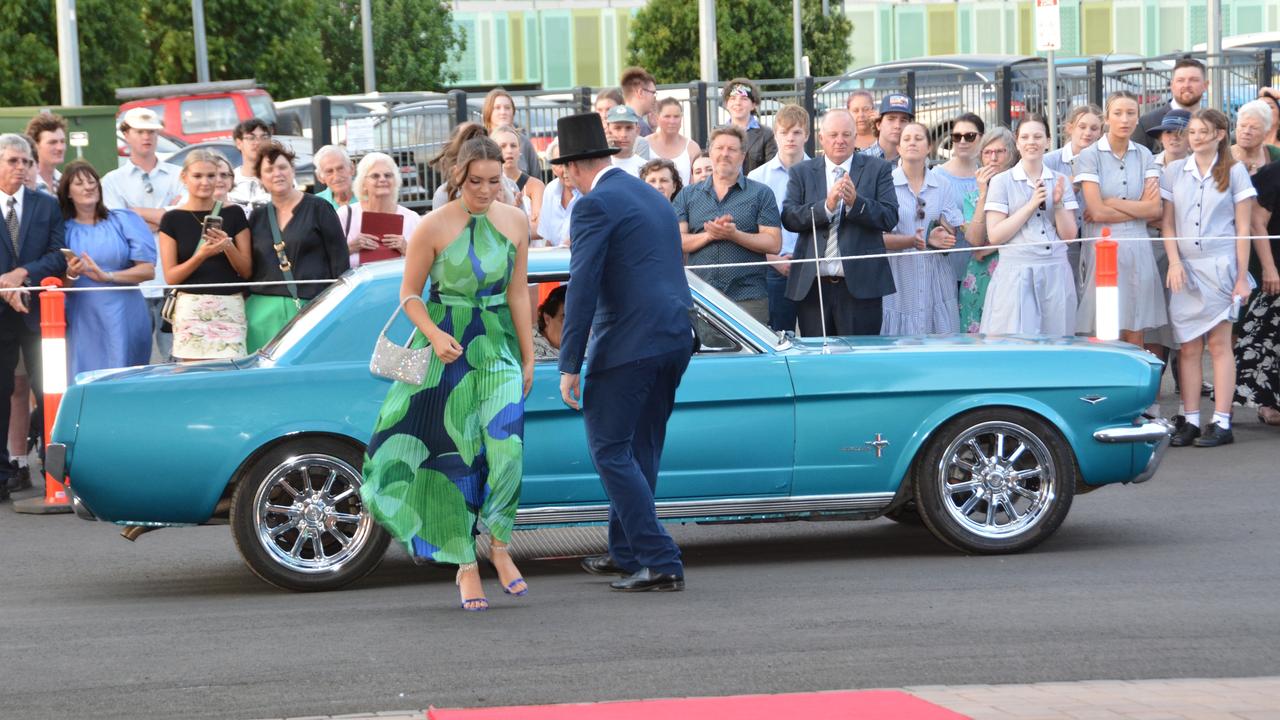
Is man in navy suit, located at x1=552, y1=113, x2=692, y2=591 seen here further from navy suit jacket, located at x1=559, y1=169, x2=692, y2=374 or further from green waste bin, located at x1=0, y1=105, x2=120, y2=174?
green waste bin, located at x1=0, y1=105, x2=120, y2=174

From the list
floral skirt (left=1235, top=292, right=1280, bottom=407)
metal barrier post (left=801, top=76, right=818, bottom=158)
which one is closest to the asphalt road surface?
floral skirt (left=1235, top=292, right=1280, bottom=407)

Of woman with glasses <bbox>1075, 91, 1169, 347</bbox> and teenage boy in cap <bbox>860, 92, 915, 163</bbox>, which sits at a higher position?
teenage boy in cap <bbox>860, 92, 915, 163</bbox>

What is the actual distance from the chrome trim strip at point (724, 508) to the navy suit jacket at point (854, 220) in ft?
9.76

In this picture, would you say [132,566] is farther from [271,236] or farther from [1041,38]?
[1041,38]

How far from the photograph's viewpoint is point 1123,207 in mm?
12578

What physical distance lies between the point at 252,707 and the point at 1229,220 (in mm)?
8191

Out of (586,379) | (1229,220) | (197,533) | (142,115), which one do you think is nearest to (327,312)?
(586,379)

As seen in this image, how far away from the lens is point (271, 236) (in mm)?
11109

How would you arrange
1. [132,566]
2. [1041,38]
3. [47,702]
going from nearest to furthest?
[47,702], [132,566], [1041,38]

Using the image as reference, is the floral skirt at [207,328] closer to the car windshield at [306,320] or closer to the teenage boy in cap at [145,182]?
the car windshield at [306,320]

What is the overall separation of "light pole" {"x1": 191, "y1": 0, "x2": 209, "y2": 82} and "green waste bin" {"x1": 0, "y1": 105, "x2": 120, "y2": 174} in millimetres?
16956

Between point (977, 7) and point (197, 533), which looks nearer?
point (197, 533)

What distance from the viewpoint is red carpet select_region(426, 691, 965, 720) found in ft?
19.7

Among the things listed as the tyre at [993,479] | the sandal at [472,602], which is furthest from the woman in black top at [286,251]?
the tyre at [993,479]
